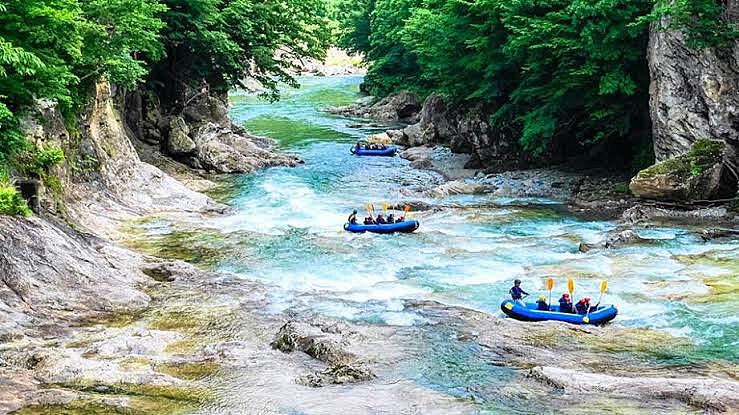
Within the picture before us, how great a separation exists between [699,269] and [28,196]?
597 inches

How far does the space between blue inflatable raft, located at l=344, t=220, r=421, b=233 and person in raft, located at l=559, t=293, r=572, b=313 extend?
8122 mm

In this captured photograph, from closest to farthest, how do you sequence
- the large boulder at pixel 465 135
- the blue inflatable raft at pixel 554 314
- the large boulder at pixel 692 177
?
the blue inflatable raft at pixel 554 314, the large boulder at pixel 692 177, the large boulder at pixel 465 135

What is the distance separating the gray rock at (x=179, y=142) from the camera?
35.0m

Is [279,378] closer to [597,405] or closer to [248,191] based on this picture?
[597,405]

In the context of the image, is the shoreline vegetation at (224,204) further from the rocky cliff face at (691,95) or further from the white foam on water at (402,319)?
the rocky cliff face at (691,95)

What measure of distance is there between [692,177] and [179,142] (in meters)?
20.8

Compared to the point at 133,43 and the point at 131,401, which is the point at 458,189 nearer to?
the point at 133,43

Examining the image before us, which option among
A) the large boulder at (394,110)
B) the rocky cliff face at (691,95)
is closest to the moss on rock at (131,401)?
the rocky cliff face at (691,95)

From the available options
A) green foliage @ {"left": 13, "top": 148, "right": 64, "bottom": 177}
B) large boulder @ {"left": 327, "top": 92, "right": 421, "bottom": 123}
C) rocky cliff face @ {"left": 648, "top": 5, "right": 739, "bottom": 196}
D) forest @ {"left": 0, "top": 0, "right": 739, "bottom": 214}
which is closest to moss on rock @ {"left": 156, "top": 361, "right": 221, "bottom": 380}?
forest @ {"left": 0, "top": 0, "right": 739, "bottom": 214}

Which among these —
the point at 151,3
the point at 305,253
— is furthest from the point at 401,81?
the point at 305,253

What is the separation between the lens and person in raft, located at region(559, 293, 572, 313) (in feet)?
52.5

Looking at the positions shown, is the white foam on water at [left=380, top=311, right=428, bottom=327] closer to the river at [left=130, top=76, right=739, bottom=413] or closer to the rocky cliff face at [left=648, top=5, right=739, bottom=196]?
the river at [left=130, top=76, right=739, bottom=413]

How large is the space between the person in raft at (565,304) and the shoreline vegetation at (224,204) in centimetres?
82

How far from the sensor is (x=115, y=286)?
16594mm
